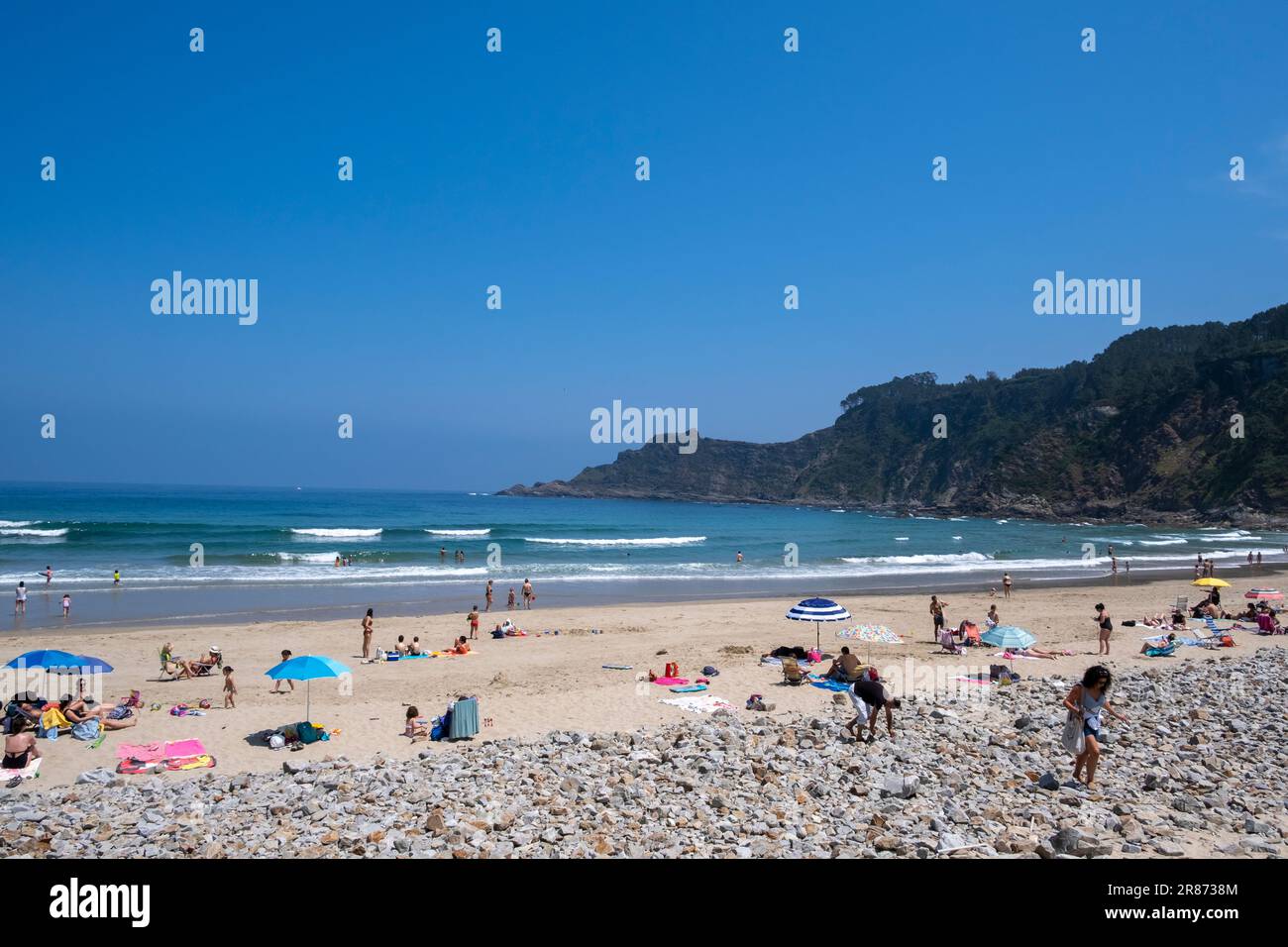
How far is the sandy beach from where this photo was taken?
11.8 meters

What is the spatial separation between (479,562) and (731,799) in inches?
1534

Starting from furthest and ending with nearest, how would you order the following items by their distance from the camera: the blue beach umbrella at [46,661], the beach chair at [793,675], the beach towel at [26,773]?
the beach chair at [793,675], the blue beach umbrella at [46,661], the beach towel at [26,773]

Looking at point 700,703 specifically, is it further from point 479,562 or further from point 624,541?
point 624,541

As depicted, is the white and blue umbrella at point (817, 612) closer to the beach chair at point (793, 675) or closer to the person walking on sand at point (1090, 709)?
the beach chair at point (793, 675)

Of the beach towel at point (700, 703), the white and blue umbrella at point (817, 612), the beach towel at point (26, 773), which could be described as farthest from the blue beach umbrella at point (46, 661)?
the white and blue umbrella at point (817, 612)

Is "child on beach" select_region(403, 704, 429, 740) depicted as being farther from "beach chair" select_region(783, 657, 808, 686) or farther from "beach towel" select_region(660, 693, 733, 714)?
"beach chair" select_region(783, 657, 808, 686)

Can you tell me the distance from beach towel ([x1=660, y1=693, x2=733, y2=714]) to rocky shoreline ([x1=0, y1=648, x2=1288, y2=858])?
1.59m

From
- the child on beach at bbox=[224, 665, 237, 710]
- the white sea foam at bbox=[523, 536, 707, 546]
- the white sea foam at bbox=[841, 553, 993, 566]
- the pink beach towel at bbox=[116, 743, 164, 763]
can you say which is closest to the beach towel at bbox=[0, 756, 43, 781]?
the pink beach towel at bbox=[116, 743, 164, 763]

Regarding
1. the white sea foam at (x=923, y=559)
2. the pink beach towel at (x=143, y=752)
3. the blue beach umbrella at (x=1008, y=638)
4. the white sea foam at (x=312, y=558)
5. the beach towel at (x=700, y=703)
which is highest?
the pink beach towel at (x=143, y=752)

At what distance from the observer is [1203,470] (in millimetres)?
91062

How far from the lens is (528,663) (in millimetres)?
18406

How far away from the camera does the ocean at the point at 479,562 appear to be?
30.1 metres

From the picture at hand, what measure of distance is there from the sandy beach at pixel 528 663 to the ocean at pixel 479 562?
4.37 m
